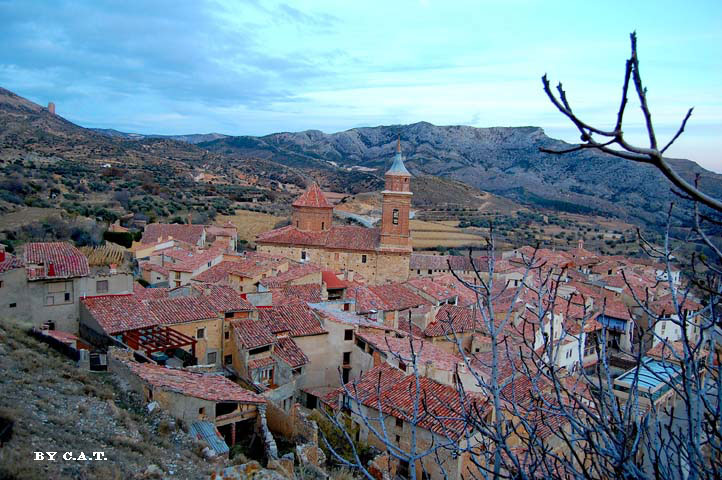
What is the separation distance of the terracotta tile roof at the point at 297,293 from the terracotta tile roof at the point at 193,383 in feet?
26.5

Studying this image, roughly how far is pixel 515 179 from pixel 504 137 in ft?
95.3

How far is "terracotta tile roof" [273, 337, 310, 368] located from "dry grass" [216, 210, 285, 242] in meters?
27.5

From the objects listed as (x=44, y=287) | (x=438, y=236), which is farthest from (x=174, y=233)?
(x=438, y=236)

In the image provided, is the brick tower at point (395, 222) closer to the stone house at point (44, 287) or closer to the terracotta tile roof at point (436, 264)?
the terracotta tile roof at point (436, 264)

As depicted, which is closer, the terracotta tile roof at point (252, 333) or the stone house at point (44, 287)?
the stone house at point (44, 287)

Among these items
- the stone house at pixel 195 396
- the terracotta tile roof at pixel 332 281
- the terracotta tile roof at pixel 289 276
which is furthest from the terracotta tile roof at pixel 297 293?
the stone house at pixel 195 396

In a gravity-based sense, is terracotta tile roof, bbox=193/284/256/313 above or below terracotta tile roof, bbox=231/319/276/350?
above

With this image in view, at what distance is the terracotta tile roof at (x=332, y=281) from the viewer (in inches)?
1006

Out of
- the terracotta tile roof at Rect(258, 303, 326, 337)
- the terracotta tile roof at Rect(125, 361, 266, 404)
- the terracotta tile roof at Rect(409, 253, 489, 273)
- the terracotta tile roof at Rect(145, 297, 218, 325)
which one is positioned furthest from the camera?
the terracotta tile roof at Rect(409, 253, 489, 273)

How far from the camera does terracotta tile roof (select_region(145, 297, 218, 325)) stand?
50.5 ft

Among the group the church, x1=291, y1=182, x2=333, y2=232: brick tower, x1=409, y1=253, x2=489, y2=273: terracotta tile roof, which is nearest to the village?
the church

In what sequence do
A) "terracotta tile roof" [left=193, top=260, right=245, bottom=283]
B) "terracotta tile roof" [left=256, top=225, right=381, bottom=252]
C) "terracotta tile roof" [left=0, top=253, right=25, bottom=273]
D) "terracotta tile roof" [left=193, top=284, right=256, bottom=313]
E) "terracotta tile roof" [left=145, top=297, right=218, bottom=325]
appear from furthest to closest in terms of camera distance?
"terracotta tile roof" [left=256, top=225, right=381, bottom=252]
"terracotta tile roof" [left=193, top=260, right=245, bottom=283]
"terracotta tile roof" [left=193, top=284, right=256, bottom=313]
"terracotta tile roof" [left=145, top=297, right=218, bottom=325]
"terracotta tile roof" [left=0, top=253, right=25, bottom=273]

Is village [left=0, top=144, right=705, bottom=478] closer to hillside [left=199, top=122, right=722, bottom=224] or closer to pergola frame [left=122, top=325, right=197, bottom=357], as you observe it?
pergola frame [left=122, top=325, right=197, bottom=357]

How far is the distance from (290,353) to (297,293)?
6894 millimetres
